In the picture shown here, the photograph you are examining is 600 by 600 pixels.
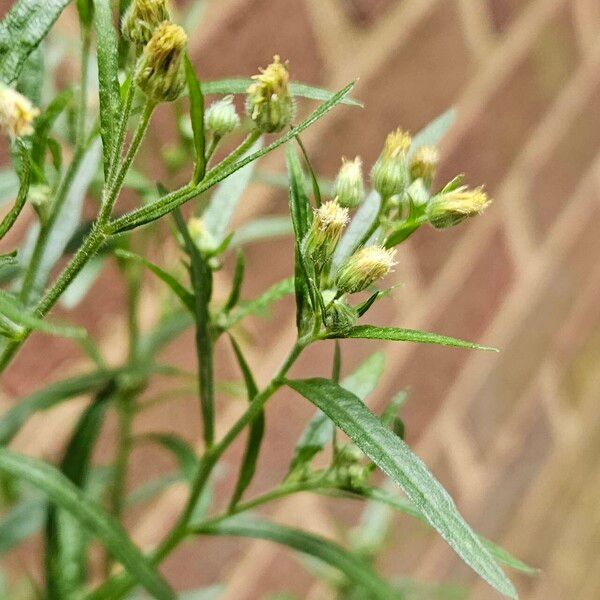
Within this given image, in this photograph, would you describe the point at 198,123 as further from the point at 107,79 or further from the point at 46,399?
the point at 46,399

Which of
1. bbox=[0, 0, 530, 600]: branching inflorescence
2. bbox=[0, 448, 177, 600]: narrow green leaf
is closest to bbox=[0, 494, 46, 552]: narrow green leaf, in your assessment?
bbox=[0, 0, 530, 600]: branching inflorescence

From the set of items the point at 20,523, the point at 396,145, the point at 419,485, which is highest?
the point at 396,145

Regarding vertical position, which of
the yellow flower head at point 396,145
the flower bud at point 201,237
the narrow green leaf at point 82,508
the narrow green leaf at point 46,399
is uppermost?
the yellow flower head at point 396,145

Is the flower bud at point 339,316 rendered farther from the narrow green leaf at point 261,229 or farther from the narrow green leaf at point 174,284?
the narrow green leaf at point 261,229

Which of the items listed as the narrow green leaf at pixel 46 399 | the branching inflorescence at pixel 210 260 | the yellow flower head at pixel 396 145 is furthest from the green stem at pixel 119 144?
the narrow green leaf at pixel 46 399

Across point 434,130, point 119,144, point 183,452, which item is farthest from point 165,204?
point 183,452

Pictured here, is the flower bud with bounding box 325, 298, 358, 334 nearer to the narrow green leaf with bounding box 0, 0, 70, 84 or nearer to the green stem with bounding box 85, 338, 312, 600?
the green stem with bounding box 85, 338, 312, 600
